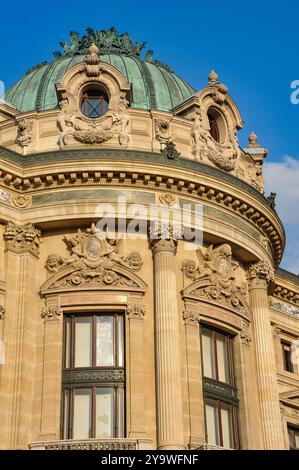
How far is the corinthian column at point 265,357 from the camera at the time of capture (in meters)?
34.7

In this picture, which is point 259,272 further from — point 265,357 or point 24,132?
point 24,132

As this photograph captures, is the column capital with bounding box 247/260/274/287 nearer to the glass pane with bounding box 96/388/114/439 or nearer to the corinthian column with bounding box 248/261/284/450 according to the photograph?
the corinthian column with bounding box 248/261/284/450

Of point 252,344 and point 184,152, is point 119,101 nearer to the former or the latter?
point 184,152

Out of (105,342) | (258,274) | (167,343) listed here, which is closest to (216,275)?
(258,274)

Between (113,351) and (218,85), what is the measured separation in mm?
11795

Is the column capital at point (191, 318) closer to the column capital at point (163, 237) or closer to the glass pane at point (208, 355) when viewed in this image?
the glass pane at point (208, 355)

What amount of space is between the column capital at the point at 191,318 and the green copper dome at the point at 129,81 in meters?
9.49

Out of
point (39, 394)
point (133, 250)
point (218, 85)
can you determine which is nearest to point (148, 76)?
point (218, 85)

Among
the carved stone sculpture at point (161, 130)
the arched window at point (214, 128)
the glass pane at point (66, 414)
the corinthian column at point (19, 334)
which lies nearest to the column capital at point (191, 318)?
the glass pane at point (66, 414)

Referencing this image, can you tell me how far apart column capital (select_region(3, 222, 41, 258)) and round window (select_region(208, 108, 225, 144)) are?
28.7ft

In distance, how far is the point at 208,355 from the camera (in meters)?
34.1

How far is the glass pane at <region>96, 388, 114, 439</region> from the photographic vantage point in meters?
31.4

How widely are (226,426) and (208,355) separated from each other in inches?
98.9

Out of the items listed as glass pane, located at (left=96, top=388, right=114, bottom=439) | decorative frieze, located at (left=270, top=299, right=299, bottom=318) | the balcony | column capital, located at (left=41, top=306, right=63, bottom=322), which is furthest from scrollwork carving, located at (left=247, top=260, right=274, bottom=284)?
the balcony
